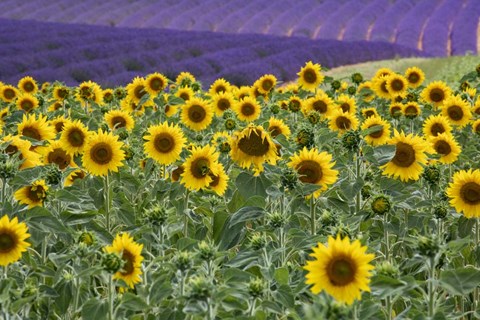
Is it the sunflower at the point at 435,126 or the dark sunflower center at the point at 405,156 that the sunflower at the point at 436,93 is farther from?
the dark sunflower center at the point at 405,156

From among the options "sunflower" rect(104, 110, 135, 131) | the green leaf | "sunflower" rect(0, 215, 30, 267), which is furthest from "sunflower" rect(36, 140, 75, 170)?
the green leaf

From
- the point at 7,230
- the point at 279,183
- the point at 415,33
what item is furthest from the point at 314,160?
the point at 415,33

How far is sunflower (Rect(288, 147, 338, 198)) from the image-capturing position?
276 cm

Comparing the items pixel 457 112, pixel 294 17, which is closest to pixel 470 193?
pixel 457 112

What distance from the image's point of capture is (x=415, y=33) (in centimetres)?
2211

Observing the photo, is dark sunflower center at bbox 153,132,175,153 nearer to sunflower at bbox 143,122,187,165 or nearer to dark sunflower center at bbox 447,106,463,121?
sunflower at bbox 143,122,187,165

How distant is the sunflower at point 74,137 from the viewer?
3367 mm

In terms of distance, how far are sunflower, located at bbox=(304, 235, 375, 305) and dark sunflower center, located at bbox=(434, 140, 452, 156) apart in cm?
192

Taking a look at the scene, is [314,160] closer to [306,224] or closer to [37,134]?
[306,224]

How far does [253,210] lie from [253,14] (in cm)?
2130

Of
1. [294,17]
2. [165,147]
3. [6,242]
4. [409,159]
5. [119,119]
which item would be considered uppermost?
[294,17]

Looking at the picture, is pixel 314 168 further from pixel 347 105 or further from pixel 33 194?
pixel 347 105

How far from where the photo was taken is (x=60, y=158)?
3434 mm

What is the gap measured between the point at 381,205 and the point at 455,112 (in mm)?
1909
